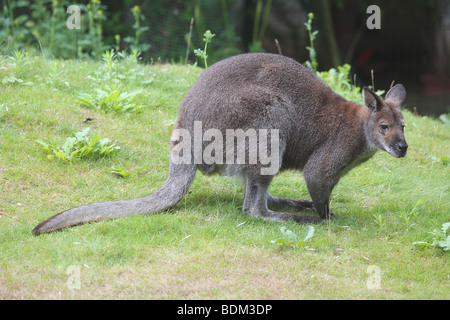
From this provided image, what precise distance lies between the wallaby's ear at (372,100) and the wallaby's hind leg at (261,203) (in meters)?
1.12

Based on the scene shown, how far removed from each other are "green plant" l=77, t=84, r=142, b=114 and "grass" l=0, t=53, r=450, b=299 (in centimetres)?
8

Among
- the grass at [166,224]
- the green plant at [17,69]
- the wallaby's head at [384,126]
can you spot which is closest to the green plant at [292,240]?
the grass at [166,224]

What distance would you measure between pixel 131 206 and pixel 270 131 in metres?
1.35

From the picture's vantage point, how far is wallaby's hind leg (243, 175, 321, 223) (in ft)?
16.8

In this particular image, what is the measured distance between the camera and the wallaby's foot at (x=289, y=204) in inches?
222

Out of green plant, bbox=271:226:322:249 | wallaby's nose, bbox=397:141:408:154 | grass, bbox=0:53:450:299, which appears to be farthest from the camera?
wallaby's nose, bbox=397:141:408:154

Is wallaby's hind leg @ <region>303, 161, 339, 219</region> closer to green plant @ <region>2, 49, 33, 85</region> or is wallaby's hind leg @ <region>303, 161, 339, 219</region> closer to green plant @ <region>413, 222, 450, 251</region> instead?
green plant @ <region>413, 222, 450, 251</region>

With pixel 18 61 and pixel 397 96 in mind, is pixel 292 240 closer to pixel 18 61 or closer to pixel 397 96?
pixel 397 96

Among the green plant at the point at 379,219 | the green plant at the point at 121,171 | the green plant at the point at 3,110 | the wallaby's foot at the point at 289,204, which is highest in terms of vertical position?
the green plant at the point at 3,110

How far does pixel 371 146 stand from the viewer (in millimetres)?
5168

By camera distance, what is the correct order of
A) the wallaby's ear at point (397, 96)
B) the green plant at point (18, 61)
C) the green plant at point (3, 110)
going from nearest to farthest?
the wallaby's ear at point (397, 96), the green plant at point (3, 110), the green plant at point (18, 61)

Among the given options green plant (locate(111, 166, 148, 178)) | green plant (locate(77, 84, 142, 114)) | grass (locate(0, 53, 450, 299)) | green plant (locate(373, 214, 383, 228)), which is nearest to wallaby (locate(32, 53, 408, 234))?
grass (locate(0, 53, 450, 299))

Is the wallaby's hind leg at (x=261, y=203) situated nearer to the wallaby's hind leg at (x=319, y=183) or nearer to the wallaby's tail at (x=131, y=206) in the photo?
the wallaby's hind leg at (x=319, y=183)

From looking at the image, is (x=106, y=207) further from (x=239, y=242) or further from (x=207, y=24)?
(x=207, y=24)
